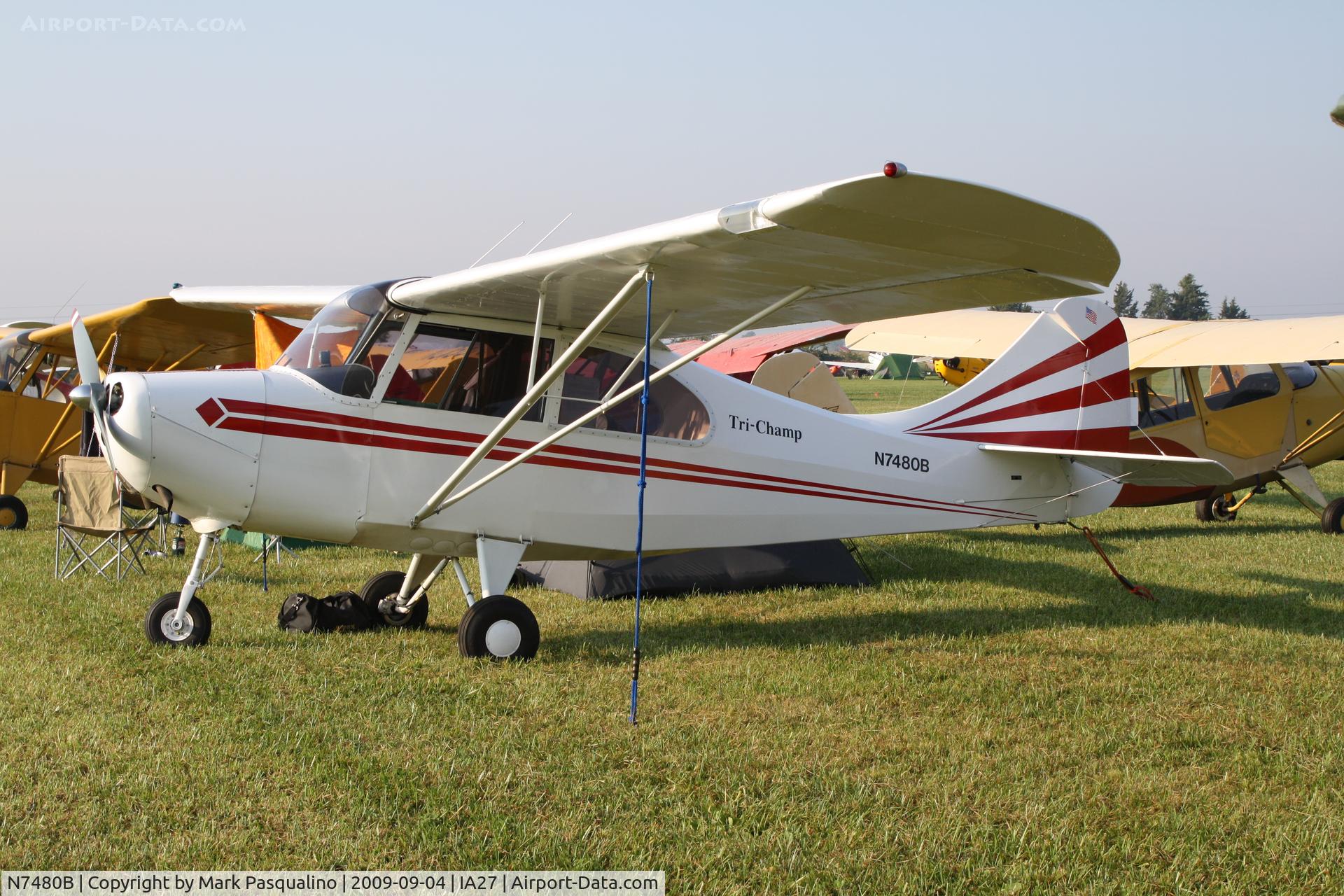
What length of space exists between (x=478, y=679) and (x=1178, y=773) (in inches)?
135

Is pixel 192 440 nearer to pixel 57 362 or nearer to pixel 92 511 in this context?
pixel 92 511

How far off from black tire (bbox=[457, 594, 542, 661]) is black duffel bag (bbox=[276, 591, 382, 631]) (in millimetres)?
1028

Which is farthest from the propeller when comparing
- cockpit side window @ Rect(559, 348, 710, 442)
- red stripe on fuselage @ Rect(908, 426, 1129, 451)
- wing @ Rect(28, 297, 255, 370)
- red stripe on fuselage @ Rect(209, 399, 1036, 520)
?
red stripe on fuselage @ Rect(908, 426, 1129, 451)

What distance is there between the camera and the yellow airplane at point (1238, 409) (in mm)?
12086

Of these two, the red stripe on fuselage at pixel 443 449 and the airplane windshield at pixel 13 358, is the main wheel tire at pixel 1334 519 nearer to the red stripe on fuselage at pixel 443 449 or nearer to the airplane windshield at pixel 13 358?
the red stripe on fuselage at pixel 443 449

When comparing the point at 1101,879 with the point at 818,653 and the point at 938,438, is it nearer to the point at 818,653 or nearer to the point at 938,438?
the point at 818,653

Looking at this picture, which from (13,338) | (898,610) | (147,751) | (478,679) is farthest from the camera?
(13,338)

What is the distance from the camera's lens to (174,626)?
6.16m

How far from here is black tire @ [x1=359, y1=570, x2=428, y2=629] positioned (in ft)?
23.3

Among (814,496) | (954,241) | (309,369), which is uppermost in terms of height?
(954,241)

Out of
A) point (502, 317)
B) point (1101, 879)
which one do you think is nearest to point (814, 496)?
point (502, 317)

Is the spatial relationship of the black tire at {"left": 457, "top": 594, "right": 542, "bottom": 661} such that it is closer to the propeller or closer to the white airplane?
the white airplane

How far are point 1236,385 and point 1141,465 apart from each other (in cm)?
649

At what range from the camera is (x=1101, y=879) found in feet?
11.3
